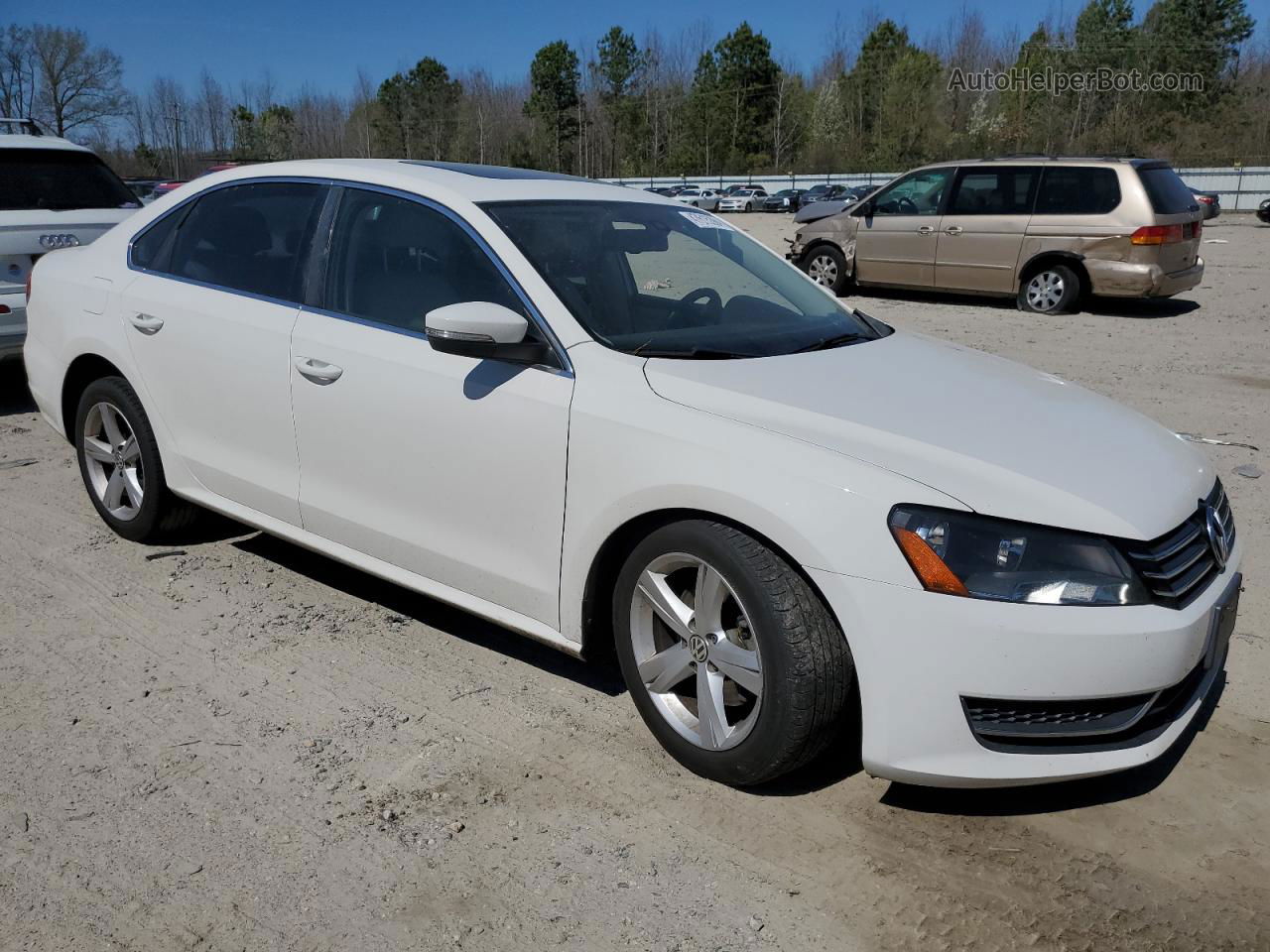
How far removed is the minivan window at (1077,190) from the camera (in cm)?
1196

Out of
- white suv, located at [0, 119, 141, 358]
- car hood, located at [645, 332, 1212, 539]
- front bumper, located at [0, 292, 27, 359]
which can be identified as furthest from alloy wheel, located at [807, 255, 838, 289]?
car hood, located at [645, 332, 1212, 539]

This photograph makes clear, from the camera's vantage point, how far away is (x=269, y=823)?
9.15ft

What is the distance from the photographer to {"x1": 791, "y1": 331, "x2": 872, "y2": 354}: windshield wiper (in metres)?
3.50

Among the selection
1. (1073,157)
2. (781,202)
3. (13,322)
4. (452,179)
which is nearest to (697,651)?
(452,179)

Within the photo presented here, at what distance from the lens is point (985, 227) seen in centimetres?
1269

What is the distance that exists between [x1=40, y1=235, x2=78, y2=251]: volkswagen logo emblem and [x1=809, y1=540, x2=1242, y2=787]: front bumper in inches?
251

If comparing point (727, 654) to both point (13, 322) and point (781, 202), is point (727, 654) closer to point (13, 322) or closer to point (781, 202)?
point (13, 322)

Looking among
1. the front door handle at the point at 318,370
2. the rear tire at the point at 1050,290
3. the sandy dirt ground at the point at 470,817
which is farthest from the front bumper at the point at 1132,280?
the front door handle at the point at 318,370

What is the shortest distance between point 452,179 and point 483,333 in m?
0.93

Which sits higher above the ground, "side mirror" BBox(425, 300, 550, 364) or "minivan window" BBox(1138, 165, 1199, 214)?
"minivan window" BBox(1138, 165, 1199, 214)

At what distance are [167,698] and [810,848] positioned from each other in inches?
82.2

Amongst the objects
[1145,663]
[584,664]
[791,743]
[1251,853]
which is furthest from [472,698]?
[1251,853]

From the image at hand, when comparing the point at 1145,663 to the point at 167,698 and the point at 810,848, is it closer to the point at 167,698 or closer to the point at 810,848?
the point at 810,848

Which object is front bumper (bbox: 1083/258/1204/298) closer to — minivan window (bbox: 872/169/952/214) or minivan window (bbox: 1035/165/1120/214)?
minivan window (bbox: 1035/165/1120/214)
